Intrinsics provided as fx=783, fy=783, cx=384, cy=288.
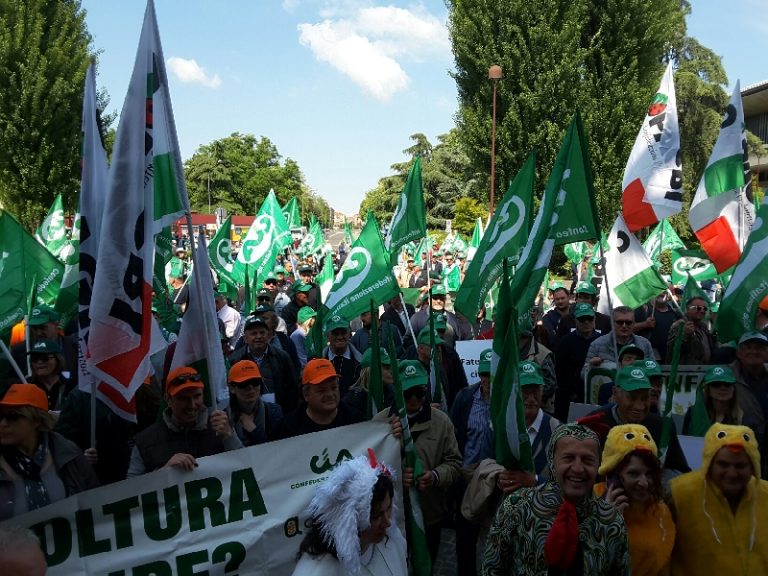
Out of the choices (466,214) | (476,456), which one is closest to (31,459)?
(476,456)

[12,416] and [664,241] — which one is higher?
[664,241]

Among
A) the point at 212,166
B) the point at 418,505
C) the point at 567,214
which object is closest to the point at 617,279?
the point at 567,214

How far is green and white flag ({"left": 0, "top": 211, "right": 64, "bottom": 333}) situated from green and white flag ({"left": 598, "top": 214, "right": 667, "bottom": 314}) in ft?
18.3

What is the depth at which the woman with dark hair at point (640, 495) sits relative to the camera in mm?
3162

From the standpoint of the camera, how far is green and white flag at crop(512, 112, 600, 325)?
19.0ft

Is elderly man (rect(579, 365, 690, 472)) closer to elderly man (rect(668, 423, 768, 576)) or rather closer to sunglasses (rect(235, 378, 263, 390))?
elderly man (rect(668, 423, 768, 576))

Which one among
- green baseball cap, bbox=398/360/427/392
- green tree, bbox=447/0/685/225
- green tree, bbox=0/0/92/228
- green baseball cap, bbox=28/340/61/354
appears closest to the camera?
green baseball cap, bbox=398/360/427/392

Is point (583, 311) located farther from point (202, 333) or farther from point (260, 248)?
point (260, 248)

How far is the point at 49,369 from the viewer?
17.9 ft

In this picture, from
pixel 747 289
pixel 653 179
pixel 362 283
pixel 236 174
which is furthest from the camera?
pixel 236 174

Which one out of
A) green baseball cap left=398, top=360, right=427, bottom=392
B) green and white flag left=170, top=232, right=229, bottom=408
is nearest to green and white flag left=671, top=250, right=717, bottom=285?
green baseball cap left=398, top=360, right=427, bottom=392

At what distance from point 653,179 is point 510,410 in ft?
18.4

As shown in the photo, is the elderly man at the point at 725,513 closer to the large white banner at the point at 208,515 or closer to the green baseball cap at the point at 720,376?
the large white banner at the point at 208,515

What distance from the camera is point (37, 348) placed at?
17.7 ft
